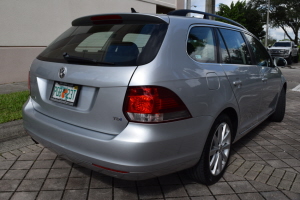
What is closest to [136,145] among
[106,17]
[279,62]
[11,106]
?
[106,17]

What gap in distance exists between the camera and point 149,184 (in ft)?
9.82

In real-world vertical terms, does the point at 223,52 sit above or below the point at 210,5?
below

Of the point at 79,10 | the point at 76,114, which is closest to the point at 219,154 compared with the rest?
the point at 76,114

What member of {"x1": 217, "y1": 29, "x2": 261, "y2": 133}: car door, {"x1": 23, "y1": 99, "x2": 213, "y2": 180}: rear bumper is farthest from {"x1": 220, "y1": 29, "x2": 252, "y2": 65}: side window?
{"x1": 23, "y1": 99, "x2": 213, "y2": 180}: rear bumper

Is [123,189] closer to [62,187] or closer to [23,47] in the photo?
[62,187]

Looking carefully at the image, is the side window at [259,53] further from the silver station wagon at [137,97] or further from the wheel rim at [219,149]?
the wheel rim at [219,149]

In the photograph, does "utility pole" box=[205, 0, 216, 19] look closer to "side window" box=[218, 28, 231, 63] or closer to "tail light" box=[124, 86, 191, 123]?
"side window" box=[218, 28, 231, 63]

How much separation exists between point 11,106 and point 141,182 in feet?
11.6

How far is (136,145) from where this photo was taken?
2182 mm

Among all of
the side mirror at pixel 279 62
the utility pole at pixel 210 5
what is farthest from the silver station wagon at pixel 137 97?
the utility pole at pixel 210 5

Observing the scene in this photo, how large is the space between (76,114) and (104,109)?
314mm

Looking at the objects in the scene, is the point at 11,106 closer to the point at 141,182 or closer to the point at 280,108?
the point at 141,182

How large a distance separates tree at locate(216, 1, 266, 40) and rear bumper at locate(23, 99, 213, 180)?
51.1m

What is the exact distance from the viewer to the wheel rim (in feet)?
9.71
